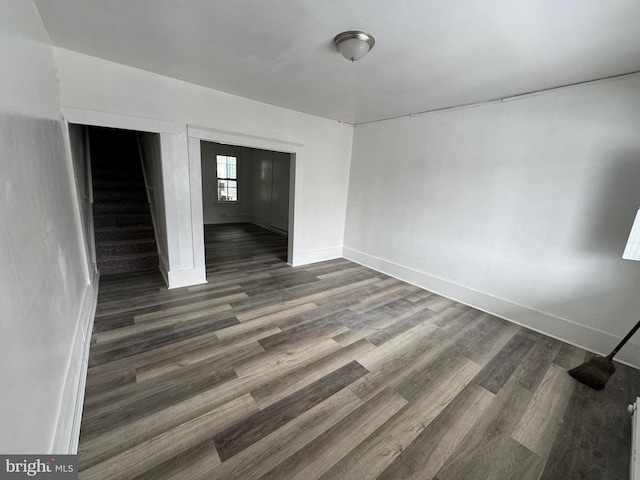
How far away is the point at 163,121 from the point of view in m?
2.77

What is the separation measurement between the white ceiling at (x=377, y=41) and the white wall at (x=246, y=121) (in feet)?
0.54

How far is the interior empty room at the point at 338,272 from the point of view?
4.33 ft

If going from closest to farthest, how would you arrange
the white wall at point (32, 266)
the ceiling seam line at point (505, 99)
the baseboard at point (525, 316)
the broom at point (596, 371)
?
the white wall at point (32, 266)
the broom at point (596, 371)
the ceiling seam line at point (505, 99)
the baseboard at point (525, 316)

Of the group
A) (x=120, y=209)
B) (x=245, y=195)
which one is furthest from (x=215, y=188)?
(x=120, y=209)

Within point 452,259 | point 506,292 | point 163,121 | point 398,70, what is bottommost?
point 506,292

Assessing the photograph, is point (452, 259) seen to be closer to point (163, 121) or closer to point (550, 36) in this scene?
point (550, 36)

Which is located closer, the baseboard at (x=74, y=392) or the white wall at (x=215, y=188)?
the baseboard at (x=74, y=392)

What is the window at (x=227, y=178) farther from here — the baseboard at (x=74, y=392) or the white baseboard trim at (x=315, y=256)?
the baseboard at (x=74, y=392)

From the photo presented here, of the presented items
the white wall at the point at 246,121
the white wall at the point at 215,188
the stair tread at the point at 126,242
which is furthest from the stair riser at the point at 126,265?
the white wall at the point at 215,188

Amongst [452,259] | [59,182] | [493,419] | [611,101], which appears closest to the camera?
[493,419]

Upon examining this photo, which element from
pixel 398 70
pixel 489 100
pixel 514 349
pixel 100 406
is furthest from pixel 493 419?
pixel 489 100

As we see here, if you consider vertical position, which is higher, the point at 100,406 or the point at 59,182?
the point at 59,182

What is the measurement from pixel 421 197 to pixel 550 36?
212 cm

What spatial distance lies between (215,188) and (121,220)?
360 cm
